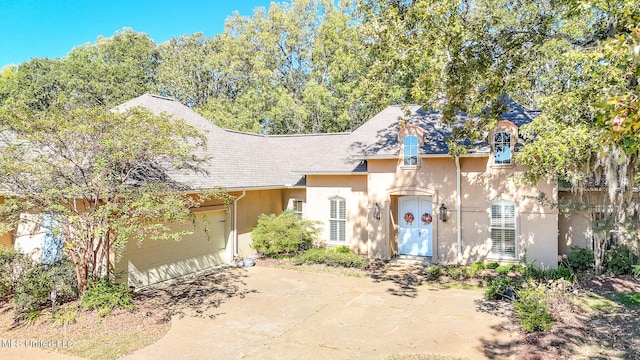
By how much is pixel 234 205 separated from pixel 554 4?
12.1 meters

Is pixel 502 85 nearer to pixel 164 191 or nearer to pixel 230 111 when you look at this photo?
pixel 164 191

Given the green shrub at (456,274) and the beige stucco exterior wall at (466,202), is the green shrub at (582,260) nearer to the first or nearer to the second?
the beige stucco exterior wall at (466,202)

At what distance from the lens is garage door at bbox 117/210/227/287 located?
1112 centimetres

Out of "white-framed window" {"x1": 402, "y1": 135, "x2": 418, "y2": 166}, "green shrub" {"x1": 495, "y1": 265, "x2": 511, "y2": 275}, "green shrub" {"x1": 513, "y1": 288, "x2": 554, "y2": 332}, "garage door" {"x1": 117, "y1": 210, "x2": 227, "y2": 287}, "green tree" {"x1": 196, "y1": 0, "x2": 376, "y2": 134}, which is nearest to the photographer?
"green shrub" {"x1": 513, "y1": 288, "x2": 554, "y2": 332}

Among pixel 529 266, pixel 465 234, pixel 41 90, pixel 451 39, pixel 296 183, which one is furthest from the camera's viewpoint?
pixel 41 90

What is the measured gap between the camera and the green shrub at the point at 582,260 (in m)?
12.4

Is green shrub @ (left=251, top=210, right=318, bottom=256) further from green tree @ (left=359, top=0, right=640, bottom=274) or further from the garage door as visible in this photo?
green tree @ (left=359, top=0, right=640, bottom=274)

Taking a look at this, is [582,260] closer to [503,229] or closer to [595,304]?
[503,229]

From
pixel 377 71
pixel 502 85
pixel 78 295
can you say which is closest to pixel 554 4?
pixel 502 85

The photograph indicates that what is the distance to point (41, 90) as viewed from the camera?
33469 mm

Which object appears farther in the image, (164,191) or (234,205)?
(234,205)

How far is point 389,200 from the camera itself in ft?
49.5

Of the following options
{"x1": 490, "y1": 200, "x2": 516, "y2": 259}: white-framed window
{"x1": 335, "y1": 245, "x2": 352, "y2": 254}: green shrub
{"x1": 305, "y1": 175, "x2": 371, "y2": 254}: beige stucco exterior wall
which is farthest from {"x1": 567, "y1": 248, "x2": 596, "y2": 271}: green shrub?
{"x1": 335, "y1": 245, "x2": 352, "y2": 254}: green shrub

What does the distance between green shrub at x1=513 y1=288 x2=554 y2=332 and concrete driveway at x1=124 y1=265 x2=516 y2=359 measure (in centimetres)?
39
